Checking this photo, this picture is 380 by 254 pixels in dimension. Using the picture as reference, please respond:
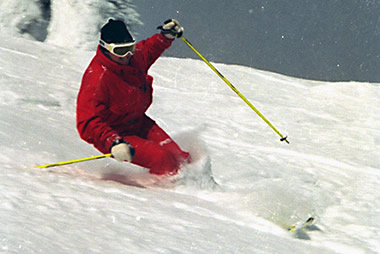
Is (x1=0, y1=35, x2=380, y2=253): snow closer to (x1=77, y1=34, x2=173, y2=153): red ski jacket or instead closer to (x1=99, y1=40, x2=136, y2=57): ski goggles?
(x1=77, y1=34, x2=173, y2=153): red ski jacket

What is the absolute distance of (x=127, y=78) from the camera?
13.2 ft

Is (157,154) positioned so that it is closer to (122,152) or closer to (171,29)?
(122,152)

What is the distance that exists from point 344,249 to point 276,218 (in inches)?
21.2

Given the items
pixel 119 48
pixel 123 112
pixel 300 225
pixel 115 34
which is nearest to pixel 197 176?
pixel 123 112

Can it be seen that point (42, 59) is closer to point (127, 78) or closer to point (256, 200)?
point (127, 78)

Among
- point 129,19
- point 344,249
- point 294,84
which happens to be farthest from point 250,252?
point 129,19

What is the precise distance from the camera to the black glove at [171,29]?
14.4ft

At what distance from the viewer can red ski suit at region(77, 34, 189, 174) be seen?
12.6ft

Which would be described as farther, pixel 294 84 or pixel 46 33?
pixel 46 33

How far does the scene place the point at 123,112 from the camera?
404 cm

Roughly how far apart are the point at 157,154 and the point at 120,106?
1.63ft

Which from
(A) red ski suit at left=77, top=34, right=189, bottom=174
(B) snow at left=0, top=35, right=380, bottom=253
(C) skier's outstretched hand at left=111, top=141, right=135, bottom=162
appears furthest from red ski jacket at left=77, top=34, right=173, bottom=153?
(B) snow at left=0, top=35, right=380, bottom=253

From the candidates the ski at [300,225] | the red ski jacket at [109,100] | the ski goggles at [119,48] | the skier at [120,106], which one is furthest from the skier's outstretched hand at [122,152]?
the ski at [300,225]

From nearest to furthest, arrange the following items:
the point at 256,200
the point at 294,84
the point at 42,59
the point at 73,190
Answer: the point at 73,190 < the point at 256,200 < the point at 42,59 < the point at 294,84
